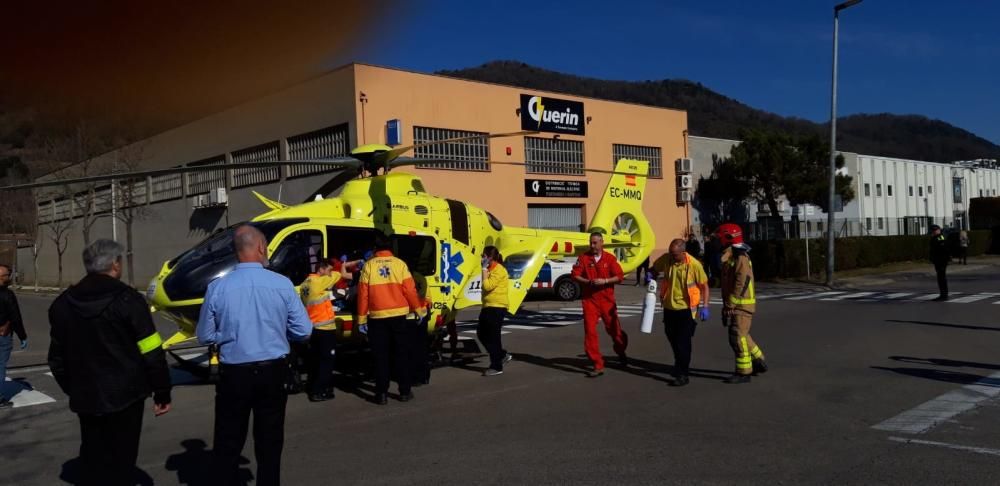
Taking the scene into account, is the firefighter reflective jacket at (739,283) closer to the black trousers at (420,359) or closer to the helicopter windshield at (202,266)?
the black trousers at (420,359)

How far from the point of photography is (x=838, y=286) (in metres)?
25.0

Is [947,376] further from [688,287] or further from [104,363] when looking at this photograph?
[104,363]

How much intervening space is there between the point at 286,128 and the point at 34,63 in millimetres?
15776

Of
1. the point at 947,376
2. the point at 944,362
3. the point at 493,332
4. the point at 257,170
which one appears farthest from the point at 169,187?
the point at 947,376

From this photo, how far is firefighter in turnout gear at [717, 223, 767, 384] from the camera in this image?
8.62 meters

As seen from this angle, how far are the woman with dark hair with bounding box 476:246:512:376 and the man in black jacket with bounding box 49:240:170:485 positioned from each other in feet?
19.0

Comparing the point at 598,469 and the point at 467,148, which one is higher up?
the point at 467,148

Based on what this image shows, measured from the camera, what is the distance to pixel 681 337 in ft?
28.5

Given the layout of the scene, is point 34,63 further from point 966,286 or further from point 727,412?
point 966,286

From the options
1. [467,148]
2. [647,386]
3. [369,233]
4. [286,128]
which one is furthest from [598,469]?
[286,128]

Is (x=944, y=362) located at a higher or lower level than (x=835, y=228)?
lower

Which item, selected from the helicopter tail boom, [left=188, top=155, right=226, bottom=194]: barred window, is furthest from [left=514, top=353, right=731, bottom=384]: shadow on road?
[left=188, top=155, right=226, bottom=194]: barred window

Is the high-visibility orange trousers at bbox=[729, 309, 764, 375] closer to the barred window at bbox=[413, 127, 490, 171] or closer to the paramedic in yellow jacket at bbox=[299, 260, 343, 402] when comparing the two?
the paramedic in yellow jacket at bbox=[299, 260, 343, 402]

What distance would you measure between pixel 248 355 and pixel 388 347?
3715 millimetres
